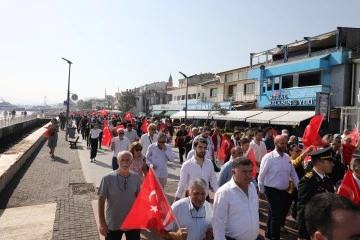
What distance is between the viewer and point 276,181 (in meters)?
5.74

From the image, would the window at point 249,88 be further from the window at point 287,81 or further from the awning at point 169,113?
the awning at point 169,113

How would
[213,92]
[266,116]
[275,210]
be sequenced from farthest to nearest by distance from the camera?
1. [213,92]
2. [266,116]
3. [275,210]

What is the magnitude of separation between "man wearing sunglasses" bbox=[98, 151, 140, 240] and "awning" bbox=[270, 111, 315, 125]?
20.7 metres

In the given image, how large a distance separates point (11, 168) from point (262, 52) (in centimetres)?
2874

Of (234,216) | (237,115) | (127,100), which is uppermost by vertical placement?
(127,100)

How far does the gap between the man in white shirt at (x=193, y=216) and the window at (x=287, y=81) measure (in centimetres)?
2748

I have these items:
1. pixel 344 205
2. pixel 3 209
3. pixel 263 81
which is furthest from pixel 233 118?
pixel 344 205

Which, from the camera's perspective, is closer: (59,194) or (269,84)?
(59,194)

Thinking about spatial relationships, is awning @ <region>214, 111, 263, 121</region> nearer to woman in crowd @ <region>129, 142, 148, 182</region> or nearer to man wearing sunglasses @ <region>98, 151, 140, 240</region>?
woman in crowd @ <region>129, 142, 148, 182</region>

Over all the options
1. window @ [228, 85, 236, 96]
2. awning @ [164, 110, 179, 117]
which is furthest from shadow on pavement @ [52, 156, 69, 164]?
awning @ [164, 110, 179, 117]

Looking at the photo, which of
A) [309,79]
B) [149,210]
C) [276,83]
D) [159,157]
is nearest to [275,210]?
[149,210]

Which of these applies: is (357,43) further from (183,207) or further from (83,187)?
(183,207)

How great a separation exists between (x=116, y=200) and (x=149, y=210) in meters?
0.59

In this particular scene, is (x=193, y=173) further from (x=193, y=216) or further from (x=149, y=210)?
(x=193, y=216)
